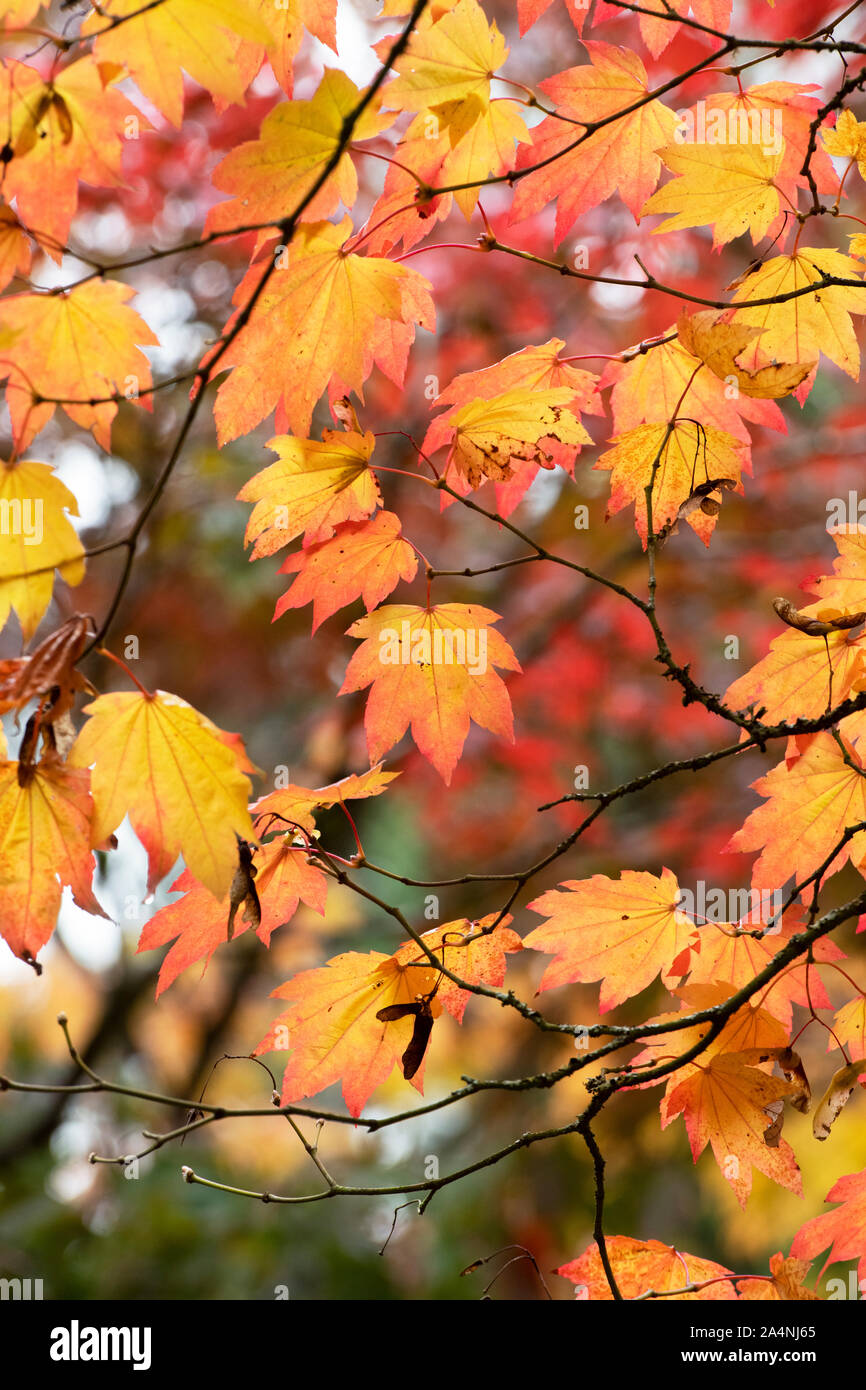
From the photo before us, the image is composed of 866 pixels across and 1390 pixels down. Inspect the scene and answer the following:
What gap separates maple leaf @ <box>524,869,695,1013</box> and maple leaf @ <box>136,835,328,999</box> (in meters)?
0.32

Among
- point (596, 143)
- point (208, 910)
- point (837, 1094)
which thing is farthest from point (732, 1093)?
point (596, 143)

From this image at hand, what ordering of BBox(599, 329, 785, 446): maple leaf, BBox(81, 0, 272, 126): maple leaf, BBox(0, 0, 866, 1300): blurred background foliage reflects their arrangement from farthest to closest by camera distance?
BBox(0, 0, 866, 1300): blurred background foliage < BBox(599, 329, 785, 446): maple leaf < BBox(81, 0, 272, 126): maple leaf

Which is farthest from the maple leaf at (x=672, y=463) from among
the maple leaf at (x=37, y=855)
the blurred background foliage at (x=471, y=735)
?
the blurred background foliage at (x=471, y=735)

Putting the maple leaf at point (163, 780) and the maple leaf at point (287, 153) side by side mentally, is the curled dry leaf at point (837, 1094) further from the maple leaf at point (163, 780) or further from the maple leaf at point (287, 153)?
the maple leaf at point (287, 153)

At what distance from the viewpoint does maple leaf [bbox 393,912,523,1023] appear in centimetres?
131

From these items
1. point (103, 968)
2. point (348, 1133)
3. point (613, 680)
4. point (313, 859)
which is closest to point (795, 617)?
point (313, 859)

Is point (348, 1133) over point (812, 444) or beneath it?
beneath

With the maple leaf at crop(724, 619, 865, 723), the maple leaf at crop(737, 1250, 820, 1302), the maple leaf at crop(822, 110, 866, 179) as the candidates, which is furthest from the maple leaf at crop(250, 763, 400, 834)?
the maple leaf at crop(822, 110, 866, 179)

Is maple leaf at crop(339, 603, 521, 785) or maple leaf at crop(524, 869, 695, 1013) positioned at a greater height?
maple leaf at crop(339, 603, 521, 785)

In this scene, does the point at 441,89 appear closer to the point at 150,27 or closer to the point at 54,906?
the point at 150,27

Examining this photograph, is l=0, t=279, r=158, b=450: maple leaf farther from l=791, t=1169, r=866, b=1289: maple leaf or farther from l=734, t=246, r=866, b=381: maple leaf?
l=791, t=1169, r=866, b=1289: maple leaf

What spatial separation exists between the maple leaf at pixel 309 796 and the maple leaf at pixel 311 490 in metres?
0.32
